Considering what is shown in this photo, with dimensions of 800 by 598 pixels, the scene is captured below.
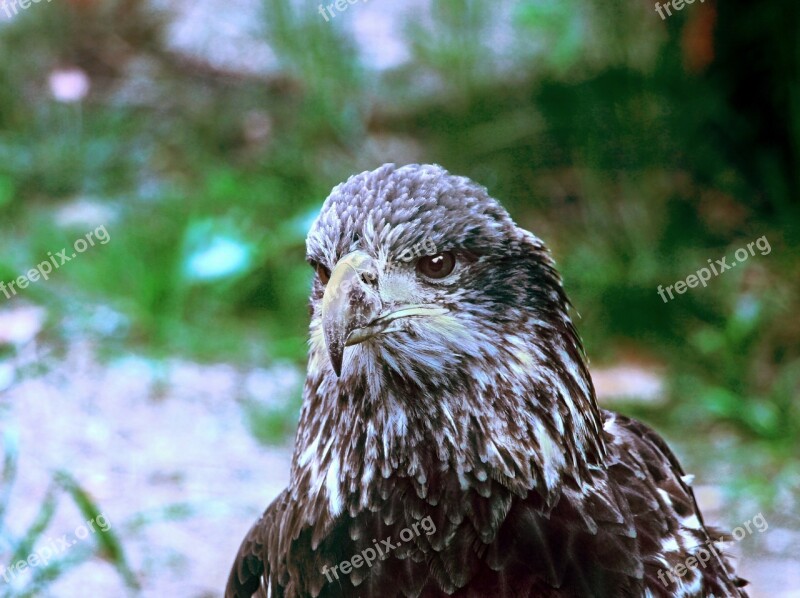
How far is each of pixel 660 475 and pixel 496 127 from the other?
4024 mm

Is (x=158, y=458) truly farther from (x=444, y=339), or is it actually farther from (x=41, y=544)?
(x=444, y=339)

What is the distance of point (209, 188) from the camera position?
6406 millimetres

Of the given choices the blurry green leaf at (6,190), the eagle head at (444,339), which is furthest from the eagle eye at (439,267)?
the blurry green leaf at (6,190)

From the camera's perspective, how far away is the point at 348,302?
212cm

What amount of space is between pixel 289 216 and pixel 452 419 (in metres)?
3.99

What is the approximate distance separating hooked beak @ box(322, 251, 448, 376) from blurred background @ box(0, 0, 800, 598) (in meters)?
1.81

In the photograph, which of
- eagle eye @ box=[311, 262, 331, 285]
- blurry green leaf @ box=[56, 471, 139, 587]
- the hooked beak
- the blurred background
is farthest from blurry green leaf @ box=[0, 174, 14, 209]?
the hooked beak

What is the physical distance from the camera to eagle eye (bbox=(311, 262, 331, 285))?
2328mm

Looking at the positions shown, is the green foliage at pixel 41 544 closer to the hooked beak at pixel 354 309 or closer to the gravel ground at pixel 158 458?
the gravel ground at pixel 158 458

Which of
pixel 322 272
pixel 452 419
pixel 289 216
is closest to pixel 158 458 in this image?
pixel 289 216

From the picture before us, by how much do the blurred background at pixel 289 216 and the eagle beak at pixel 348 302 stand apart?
5.94 ft

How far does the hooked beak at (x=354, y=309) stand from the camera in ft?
6.92

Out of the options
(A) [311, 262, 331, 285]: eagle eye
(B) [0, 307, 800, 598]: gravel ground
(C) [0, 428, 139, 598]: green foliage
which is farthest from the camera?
(B) [0, 307, 800, 598]: gravel ground

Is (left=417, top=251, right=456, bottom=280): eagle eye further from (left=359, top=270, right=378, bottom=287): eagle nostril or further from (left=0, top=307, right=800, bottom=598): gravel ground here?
(left=0, top=307, right=800, bottom=598): gravel ground
